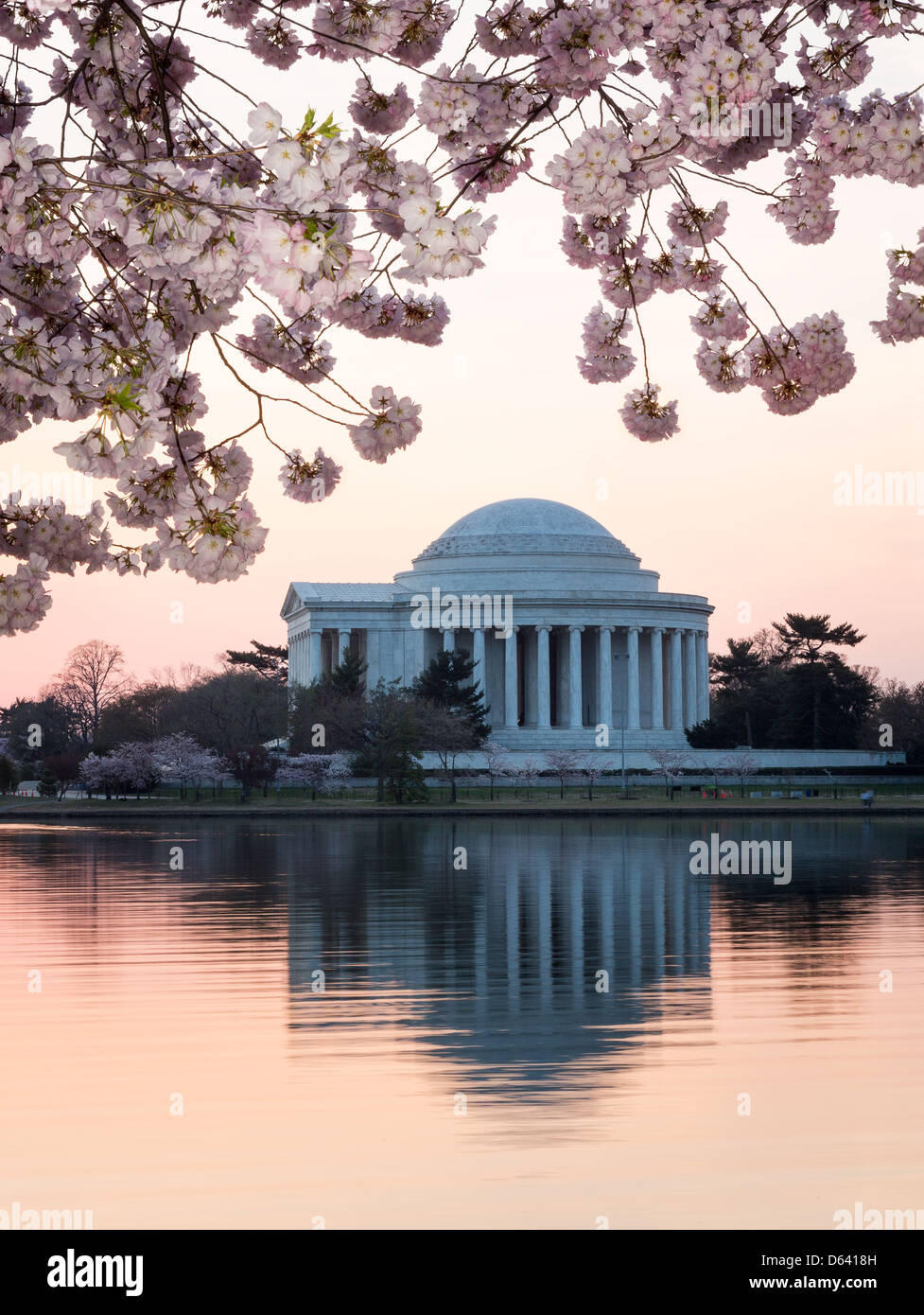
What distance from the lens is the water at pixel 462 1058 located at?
8.88m

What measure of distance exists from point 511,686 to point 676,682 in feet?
42.6

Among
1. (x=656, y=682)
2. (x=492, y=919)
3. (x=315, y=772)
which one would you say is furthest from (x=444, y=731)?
(x=492, y=919)

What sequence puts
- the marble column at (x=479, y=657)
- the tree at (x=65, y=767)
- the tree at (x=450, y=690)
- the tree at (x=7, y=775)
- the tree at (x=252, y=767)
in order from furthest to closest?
1. the marble column at (x=479, y=657)
2. the tree at (x=7, y=775)
3. the tree at (x=450, y=690)
4. the tree at (x=65, y=767)
5. the tree at (x=252, y=767)

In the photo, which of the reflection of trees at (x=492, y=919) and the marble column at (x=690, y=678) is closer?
the reflection of trees at (x=492, y=919)

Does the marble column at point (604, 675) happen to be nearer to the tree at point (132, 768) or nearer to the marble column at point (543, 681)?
the marble column at point (543, 681)

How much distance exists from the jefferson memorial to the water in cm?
8327

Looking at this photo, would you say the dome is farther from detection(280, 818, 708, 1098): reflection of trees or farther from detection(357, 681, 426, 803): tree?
detection(280, 818, 708, 1098): reflection of trees

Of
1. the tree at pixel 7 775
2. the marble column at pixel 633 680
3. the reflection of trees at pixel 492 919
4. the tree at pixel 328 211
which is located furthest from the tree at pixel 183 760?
the tree at pixel 328 211

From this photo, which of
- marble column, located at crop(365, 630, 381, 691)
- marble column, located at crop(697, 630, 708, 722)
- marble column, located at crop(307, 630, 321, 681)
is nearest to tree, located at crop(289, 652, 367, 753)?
marble column, located at crop(307, 630, 321, 681)

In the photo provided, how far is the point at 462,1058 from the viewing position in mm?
12719

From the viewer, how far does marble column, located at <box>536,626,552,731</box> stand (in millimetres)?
111812

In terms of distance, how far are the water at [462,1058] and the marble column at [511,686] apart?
8376cm

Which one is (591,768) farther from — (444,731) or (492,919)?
(492,919)
